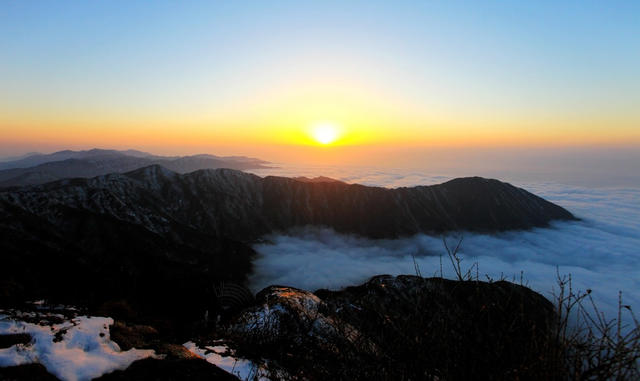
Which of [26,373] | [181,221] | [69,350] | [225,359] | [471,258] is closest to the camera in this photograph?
[26,373]

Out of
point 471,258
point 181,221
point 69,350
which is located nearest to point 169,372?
point 69,350

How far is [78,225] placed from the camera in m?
92.1

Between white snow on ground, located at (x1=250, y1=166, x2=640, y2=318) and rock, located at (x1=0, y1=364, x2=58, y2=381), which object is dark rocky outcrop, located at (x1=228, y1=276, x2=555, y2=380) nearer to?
rock, located at (x1=0, y1=364, x2=58, y2=381)

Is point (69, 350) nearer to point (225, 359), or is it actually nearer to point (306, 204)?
point (225, 359)

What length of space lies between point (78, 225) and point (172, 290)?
41.7m

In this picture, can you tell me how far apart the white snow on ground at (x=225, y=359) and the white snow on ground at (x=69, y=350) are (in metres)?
3.18

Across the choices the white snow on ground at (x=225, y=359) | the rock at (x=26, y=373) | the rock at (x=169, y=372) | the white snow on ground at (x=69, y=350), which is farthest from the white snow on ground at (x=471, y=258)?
the rock at (x=26, y=373)

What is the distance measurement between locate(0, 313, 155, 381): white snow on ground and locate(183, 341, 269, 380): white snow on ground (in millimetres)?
3179

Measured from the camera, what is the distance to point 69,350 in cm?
1395

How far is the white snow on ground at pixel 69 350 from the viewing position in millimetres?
12227

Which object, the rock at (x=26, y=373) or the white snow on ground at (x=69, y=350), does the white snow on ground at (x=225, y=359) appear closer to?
the white snow on ground at (x=69, y=350)

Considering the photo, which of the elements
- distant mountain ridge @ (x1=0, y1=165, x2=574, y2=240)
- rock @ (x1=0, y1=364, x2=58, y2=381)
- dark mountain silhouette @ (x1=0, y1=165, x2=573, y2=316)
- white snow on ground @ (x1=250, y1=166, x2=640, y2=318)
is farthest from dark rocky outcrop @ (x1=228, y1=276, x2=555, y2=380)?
distant mountain ridge @ (x1=0, y1=165, x2=574, y2=240)

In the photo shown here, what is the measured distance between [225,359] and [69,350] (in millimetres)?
7586

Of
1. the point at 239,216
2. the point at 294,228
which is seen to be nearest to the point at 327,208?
the point at 294,228
